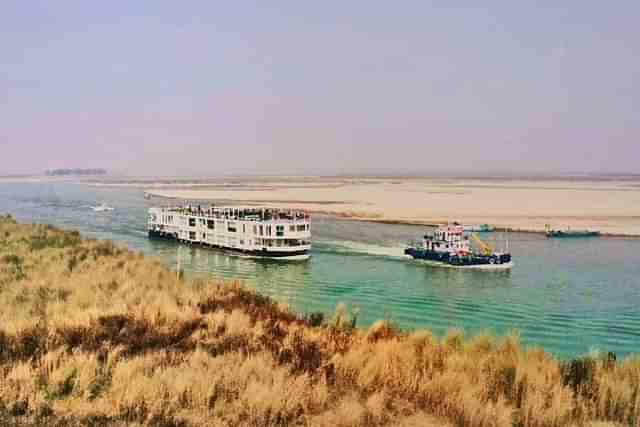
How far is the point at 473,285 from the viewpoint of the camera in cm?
2634

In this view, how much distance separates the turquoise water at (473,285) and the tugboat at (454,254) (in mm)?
844

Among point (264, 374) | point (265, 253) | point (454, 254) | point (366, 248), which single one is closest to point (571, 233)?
point (454, 254)

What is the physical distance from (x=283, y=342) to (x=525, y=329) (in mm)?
11061

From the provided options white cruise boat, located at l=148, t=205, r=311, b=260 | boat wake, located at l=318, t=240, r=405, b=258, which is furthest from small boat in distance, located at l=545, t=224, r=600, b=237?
white cruise boat, located at l=148, t=205, r=311, b=260

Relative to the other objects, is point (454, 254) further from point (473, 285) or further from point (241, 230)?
point (241, 230)

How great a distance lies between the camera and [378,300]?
21.5 metres

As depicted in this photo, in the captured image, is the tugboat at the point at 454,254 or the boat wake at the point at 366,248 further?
the boat wake at the point at 366,248

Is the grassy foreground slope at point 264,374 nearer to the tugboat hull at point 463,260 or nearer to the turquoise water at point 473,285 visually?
the turquoise water at point 473,285

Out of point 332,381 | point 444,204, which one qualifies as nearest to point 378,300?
point 332,381

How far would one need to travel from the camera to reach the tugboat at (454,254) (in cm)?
3044

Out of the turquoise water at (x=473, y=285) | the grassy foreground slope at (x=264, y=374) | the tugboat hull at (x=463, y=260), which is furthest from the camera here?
the tugboat hull at (x=463, y=260)

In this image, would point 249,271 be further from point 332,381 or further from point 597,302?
point 332,381

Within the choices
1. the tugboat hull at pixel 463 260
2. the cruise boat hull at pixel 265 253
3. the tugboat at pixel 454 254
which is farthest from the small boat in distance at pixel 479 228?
the cruise boat hull at pixel 265 253

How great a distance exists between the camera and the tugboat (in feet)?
99.9
